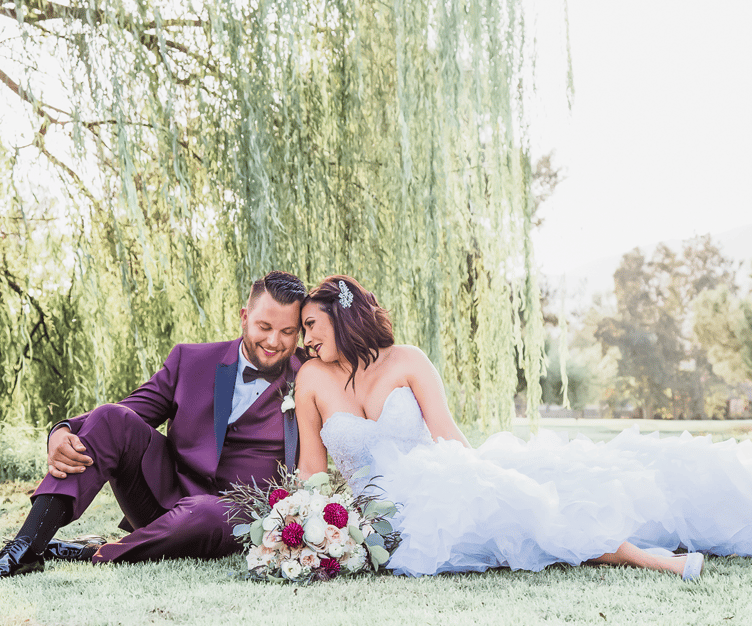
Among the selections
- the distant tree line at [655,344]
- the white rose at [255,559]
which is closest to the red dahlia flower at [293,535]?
the white rose at [255,559]

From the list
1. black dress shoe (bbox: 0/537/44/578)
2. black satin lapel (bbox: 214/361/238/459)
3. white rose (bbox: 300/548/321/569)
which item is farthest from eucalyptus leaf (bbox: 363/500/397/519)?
black dress shoe (bbox: 0/537/44/578)

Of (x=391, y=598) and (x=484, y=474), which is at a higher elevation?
(x=484, y=474)

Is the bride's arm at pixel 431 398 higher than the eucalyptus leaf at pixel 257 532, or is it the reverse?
the bride's arm at pixel 431 398

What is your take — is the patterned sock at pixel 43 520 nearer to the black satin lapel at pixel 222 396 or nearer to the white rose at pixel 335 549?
the black satin lapel at pixel 222 396

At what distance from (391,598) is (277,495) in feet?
1.89

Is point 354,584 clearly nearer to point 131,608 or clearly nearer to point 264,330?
point 131,608

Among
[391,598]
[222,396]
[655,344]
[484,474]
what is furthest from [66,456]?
[655,344]

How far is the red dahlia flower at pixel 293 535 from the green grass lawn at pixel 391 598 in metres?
0.13

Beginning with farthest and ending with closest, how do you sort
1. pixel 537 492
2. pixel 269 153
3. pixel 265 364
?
1. pixel 269 153
2. pixel 265 364
3. pixel 537 492

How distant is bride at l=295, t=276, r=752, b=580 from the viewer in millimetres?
2303

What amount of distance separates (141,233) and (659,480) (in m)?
2.34

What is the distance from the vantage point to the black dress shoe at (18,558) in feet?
8.20

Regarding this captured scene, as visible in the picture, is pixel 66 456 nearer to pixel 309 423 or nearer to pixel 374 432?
pixel 309 423

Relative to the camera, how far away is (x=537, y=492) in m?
2.32
